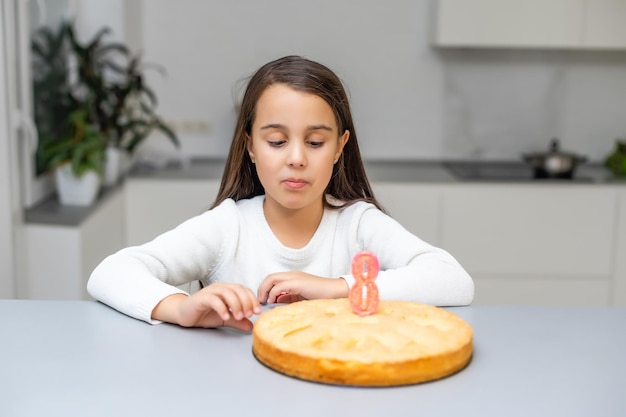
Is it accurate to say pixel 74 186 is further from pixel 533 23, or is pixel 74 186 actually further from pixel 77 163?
pixel 533 23

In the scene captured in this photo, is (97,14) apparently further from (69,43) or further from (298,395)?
(298,395)

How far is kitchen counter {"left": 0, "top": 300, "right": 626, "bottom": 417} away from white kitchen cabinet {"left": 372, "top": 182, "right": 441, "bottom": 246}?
2162 millimetres

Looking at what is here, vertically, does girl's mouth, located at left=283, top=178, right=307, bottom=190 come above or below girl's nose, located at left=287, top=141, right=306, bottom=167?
below

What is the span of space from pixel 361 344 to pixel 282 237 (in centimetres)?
72

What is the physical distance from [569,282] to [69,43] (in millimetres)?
2213

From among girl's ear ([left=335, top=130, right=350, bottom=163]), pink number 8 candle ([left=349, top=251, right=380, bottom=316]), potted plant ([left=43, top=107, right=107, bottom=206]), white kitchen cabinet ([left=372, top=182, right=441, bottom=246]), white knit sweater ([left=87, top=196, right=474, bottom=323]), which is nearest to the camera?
pink number 8 candle ([left=349, top=251, right=380, bottom=316])

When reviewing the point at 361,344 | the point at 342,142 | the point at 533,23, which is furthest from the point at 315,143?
the point at 533,23

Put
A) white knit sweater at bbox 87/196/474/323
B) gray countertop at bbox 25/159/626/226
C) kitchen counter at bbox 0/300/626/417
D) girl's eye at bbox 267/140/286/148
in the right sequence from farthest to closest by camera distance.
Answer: gray countertop at bbox 25/159/626/226 < girl's eye at bbox 267/140/286/148 < white knit sweater at bbox 87/196/474/323 < kitchen counter at bbox 0/300/626/417

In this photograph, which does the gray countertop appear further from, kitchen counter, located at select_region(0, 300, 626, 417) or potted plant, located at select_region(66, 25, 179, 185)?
kitchen counter, located at select_region(0, 300, 626, 417)

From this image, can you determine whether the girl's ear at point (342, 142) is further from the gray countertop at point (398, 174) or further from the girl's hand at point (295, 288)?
the gray countertop at point (398, 174)

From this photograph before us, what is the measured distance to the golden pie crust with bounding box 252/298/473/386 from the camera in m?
0.97

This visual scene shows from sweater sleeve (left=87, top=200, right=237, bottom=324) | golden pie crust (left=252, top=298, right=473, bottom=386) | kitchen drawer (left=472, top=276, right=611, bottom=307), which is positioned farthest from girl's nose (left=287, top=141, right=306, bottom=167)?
kitchen drawer (left=472, top=276, right=611, bottom=307)

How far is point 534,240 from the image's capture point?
11.4 ft

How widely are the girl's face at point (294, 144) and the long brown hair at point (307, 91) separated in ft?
0.11
